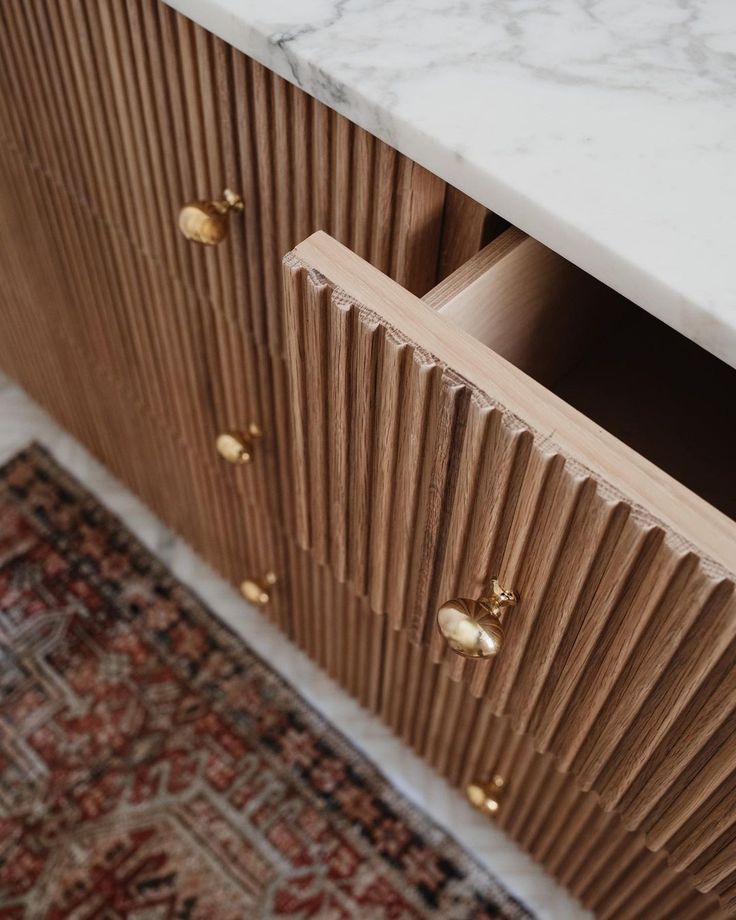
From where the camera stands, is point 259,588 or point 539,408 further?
point 259,588

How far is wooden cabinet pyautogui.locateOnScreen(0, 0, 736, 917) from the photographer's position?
323 millimetres

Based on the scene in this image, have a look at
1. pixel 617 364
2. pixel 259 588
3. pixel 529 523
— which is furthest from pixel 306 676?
pixel 529 523

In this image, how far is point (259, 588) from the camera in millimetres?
807

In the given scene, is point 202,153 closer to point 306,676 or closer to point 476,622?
point 476,622

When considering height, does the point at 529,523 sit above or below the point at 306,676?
above

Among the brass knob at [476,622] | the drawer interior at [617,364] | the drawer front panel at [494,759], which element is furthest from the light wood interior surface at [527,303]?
the drawer front panel at [494,759]

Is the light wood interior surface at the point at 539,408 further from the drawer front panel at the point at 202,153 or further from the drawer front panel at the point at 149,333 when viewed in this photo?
the drawer front panel at the point at 149,333

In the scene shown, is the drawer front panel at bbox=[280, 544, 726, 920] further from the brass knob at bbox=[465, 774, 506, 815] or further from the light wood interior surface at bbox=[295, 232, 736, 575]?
the light wood interior surface at bbox=[295, 232, 736, 575]

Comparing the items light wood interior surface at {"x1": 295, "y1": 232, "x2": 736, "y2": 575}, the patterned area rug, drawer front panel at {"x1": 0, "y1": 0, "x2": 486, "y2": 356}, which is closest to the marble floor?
the patterned area rug

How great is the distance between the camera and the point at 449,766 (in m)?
0.75

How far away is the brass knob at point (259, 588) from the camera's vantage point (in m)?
0.79

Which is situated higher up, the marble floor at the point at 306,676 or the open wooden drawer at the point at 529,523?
the open wooden drawer at the point at 529,523

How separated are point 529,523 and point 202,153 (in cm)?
30

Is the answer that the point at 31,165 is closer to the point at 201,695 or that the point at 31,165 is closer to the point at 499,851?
the point at 201,695
